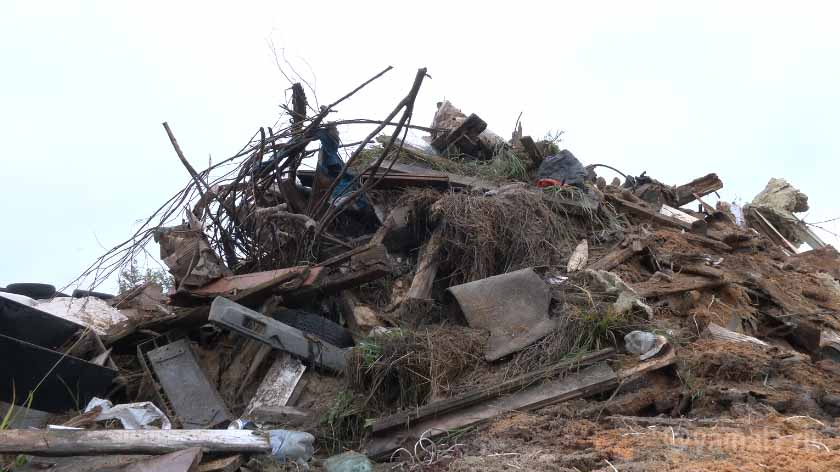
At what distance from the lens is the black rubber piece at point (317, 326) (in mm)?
5734

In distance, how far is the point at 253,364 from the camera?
5566 millimetres

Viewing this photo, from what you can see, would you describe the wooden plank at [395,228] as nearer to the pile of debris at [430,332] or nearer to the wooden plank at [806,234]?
the pile of debris at [430,332]

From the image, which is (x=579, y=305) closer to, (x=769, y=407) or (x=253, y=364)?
(x=769, y=407)

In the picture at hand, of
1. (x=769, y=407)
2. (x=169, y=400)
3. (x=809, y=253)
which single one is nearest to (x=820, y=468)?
(x=769, y=407)

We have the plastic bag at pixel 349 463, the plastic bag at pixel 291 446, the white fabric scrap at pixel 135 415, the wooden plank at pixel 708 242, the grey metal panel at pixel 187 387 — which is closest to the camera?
the plastic bag at pixel 349 463

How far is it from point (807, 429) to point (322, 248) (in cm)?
450

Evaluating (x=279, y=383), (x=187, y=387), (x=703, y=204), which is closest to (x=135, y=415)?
(x=187, y=387)

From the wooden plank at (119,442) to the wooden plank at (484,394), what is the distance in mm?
829

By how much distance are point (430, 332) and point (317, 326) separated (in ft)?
4.04

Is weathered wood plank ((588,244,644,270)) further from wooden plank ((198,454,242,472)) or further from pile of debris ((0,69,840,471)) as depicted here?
wooden plank ((198,454,242,472))

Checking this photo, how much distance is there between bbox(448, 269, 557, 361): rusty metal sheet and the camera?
485cm

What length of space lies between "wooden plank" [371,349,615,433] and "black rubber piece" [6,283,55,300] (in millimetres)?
4954

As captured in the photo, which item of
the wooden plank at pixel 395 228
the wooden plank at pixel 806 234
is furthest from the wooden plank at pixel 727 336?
the wooden plank at pixel 806 234

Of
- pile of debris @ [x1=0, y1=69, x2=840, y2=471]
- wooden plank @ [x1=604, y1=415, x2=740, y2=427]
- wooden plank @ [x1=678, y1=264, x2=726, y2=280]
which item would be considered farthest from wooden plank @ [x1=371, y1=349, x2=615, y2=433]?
wooden plank @ [x1=678, y1=264, x2=726, y2=280]
